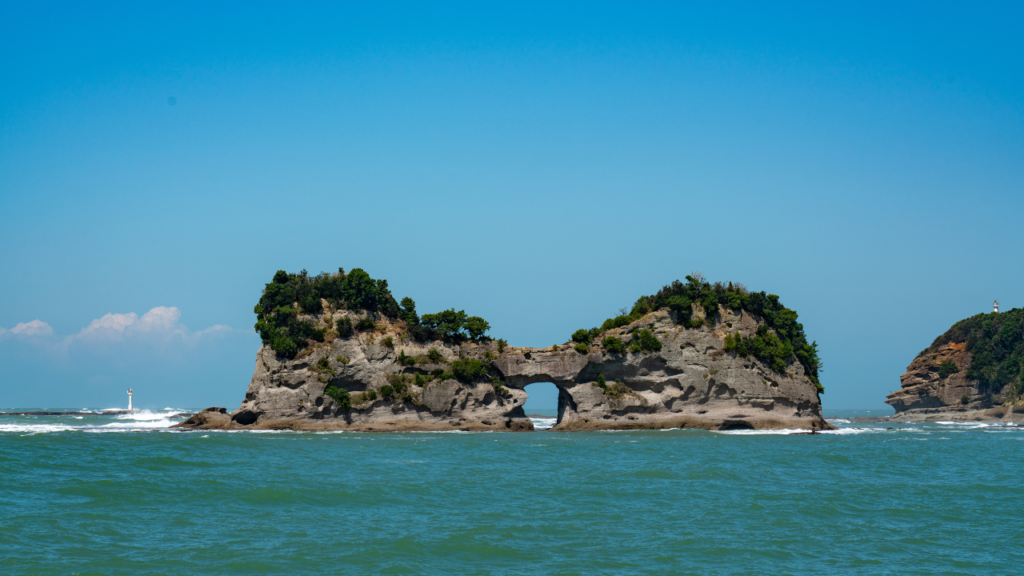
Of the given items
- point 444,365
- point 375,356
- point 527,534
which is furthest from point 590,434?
point 527,534

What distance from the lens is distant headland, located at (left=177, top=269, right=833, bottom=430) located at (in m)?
57.9

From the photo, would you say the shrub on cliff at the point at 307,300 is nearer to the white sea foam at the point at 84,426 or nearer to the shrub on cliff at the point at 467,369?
the shrub on cliff at the point at 467,369

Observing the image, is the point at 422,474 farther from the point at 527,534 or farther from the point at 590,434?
the point at 590,434

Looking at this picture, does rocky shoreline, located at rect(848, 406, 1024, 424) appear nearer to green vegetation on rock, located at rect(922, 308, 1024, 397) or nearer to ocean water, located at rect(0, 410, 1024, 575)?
green vegetation on rock, located at rect(922, 308, 1024, 397)

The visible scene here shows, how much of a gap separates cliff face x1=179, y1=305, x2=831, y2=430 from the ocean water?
16.8m

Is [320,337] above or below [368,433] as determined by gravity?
above

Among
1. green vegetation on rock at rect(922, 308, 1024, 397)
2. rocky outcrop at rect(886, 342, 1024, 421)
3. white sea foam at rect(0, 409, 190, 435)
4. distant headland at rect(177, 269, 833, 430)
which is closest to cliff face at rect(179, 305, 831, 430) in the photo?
distant headland at rect(177, 269, 833, 430)

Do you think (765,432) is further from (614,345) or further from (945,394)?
(945,394)

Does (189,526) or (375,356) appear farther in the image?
(375,356)

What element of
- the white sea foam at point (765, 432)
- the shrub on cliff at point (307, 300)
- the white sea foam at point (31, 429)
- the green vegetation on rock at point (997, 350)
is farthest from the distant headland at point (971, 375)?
the white sea foam at point (31, 429)

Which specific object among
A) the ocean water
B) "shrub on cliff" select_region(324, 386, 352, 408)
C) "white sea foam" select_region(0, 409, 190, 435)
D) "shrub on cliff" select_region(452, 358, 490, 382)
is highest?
"shrub on cliff" select_region(452, 358, 490, 382)

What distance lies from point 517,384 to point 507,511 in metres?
38.5

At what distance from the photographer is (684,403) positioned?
59.2 meters

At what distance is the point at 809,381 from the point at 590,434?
20.8 meters
